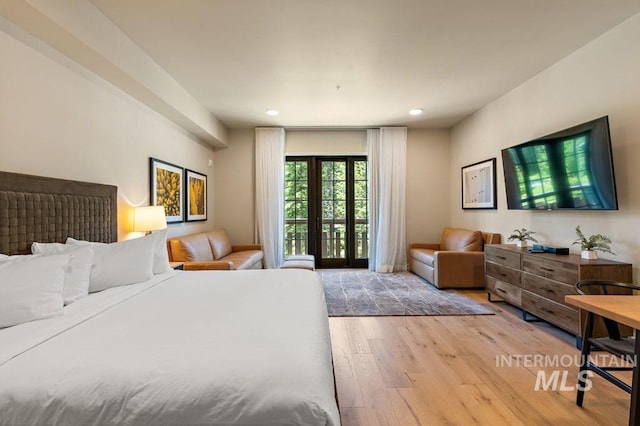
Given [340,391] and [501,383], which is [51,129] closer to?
[340,391]

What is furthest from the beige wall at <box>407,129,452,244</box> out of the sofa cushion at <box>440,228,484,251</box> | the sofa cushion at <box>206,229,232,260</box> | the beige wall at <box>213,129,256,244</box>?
the sofa cushion at <box>206,229,232,260</box>

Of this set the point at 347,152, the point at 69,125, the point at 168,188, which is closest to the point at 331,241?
the point at 347,152

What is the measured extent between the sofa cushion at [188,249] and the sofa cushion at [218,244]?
34 cm

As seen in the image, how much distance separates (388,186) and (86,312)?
503cm

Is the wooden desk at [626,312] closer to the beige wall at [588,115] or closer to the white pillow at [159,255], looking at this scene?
the beige wall at [588,115]

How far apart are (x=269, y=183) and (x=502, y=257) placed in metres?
3.91

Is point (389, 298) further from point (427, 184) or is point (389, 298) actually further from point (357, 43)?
point (357, 43)

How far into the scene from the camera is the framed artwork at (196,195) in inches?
190

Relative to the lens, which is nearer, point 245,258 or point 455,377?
point 455,377

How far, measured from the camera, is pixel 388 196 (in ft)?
19.2

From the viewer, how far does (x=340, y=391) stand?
204 cm

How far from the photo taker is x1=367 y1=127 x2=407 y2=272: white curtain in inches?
231

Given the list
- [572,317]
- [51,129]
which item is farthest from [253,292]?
[572,317]

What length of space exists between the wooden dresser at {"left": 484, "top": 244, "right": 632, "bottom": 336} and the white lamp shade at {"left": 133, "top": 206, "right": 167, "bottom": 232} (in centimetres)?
380
